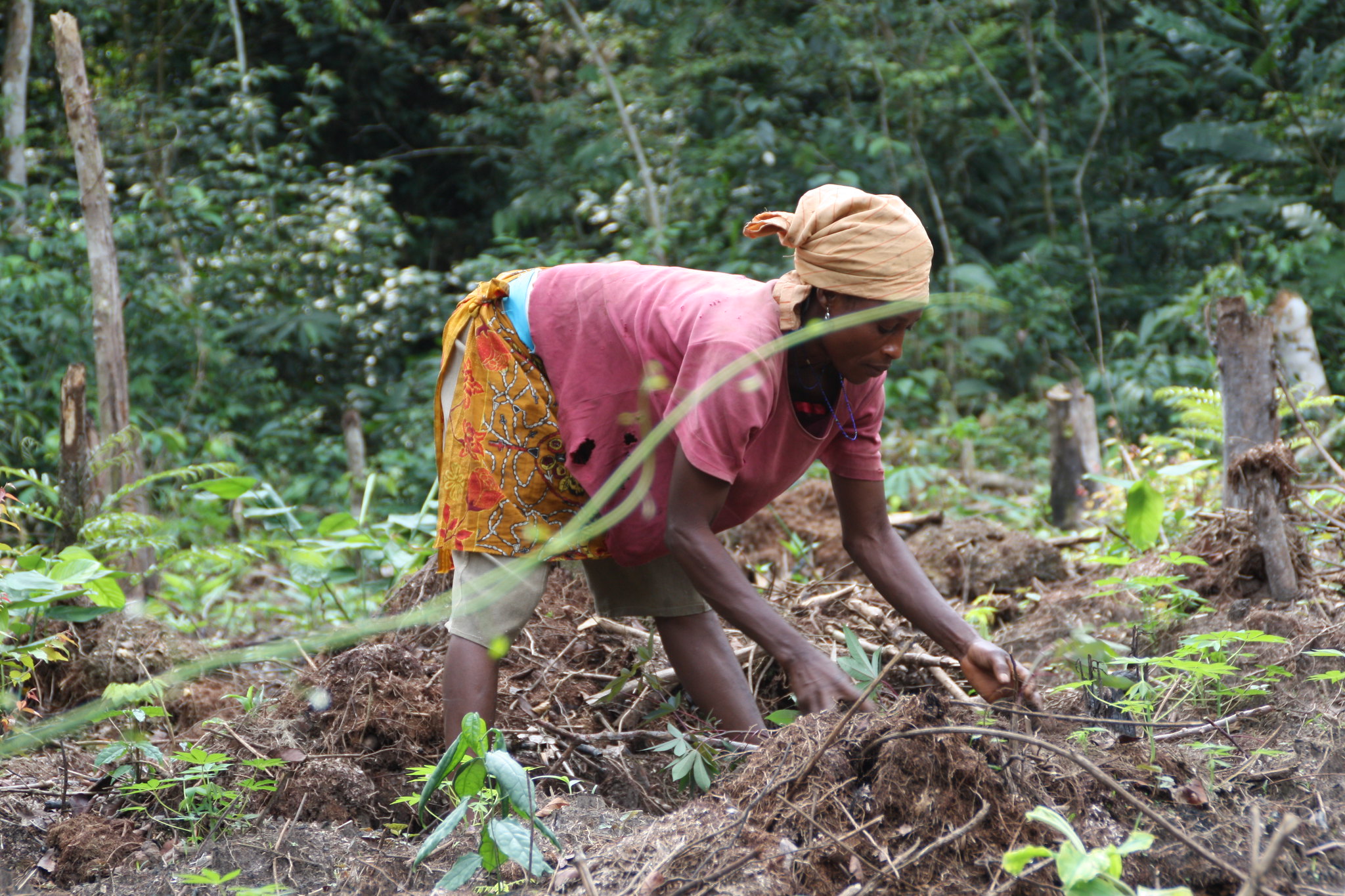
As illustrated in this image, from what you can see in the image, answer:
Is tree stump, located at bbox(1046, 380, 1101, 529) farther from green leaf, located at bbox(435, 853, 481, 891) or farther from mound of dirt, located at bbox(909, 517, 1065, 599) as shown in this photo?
green leaf, located at bbox(435, 853, 481, 891)

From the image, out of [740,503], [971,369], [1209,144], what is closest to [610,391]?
[740,503]

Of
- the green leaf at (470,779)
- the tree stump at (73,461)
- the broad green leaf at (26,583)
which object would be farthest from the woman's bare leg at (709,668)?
the tree stump at (73,461)

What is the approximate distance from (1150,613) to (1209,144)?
695 cm

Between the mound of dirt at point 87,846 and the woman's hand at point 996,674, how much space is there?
1.57 metres

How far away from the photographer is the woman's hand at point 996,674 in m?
1.93

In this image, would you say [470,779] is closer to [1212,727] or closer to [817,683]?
[817,683]

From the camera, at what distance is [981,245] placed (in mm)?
9992

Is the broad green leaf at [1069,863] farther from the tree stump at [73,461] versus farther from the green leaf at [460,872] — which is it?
the tree stump at [73,461]

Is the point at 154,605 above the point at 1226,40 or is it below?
below

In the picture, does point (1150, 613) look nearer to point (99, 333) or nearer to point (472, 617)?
point (472, 617)

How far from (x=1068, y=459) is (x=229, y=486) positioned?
3.44 meters

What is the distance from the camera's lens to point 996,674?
1971 millimetres

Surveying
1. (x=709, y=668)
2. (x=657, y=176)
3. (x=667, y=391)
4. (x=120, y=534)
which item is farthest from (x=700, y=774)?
(x=657, y=176)

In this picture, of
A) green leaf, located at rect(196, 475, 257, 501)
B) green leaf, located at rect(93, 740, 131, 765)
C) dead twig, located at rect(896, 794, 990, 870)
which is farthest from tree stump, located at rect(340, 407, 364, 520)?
dead twig, located at rect(896, 794, 990, 870)
